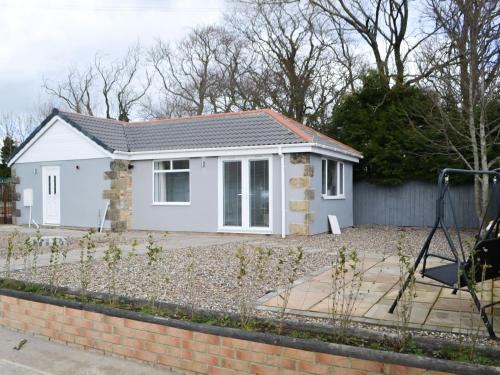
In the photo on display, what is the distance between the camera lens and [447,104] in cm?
1288

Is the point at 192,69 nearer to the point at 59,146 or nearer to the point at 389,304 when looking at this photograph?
the point at 59,146

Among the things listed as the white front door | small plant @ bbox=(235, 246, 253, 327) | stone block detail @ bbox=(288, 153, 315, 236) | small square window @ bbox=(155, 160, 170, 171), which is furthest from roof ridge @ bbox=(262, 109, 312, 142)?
the white front door

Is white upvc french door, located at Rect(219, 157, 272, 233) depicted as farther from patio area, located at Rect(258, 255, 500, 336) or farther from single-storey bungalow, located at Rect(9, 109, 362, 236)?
patio area, located at Rect(258, 255, 500, 336)

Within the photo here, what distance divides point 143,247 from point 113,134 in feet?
20.7

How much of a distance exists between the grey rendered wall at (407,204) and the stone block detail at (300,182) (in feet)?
19.3

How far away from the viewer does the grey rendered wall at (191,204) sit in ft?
43.1

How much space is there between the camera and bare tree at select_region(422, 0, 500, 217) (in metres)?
11.0

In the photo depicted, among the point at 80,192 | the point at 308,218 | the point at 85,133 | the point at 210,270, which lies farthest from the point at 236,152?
the point at 210,270

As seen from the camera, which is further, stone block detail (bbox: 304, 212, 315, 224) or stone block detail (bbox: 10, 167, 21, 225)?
stone block detail (bbox: 10, 167, 21, 225)

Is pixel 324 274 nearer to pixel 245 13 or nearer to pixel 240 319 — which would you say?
pixel 240 319

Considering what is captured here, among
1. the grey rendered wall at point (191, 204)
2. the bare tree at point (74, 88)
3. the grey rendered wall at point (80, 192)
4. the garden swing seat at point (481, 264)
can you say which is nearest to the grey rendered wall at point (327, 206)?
the grey rendered wall at point (191, 204)

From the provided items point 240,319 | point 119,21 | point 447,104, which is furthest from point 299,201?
point 119,21

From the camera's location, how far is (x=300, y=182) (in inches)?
476

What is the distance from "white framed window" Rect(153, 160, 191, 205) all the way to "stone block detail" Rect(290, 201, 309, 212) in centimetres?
323
